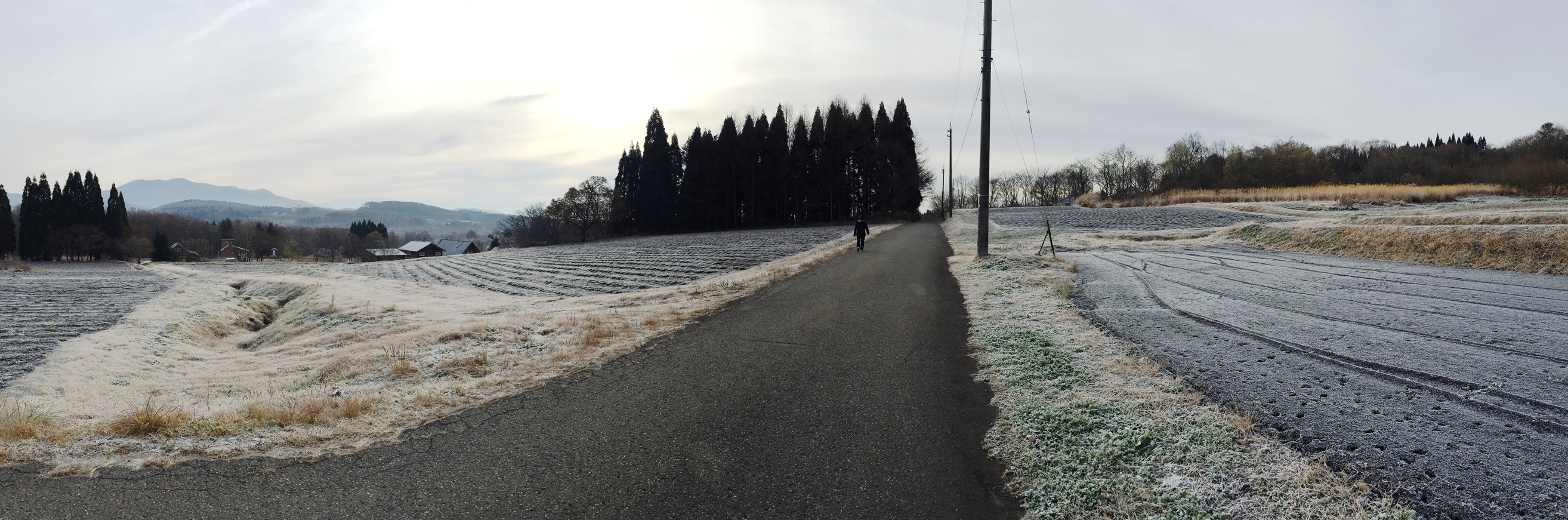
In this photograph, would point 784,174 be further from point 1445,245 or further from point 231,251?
point 231,251

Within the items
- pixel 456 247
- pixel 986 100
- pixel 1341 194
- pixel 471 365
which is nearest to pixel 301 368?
pixel 471 365

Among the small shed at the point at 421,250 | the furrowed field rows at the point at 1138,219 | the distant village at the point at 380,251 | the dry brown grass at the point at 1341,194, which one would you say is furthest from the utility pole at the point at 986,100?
the small shed at the point at 421,250

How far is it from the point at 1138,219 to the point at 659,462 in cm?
3554

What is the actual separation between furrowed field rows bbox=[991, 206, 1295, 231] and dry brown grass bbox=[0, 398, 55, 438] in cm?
2916

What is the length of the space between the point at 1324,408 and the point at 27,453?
861cm

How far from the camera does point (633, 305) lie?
11.8 meters

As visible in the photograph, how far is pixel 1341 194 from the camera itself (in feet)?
110

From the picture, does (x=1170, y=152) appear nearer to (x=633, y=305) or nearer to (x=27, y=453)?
(x=633, y=305)

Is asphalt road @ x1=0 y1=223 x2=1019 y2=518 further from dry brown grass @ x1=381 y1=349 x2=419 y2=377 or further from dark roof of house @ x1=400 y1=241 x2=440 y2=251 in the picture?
dark roof of house @ x1=400 y1=241 x2=440 y2=251

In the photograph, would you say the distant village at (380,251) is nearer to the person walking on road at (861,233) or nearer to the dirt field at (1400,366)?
the person walking on road at (861,233)

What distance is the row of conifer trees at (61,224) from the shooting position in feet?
226

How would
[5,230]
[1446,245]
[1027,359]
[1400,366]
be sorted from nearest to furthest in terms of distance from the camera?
[1400,366] < [1027,359] < [1446,245] < [5,230]

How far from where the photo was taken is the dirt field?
11.0 ft

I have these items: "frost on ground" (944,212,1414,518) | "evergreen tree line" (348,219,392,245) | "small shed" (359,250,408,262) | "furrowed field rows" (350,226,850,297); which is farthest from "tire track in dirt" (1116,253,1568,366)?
"evergreen tree line" (348,219,392,245)
